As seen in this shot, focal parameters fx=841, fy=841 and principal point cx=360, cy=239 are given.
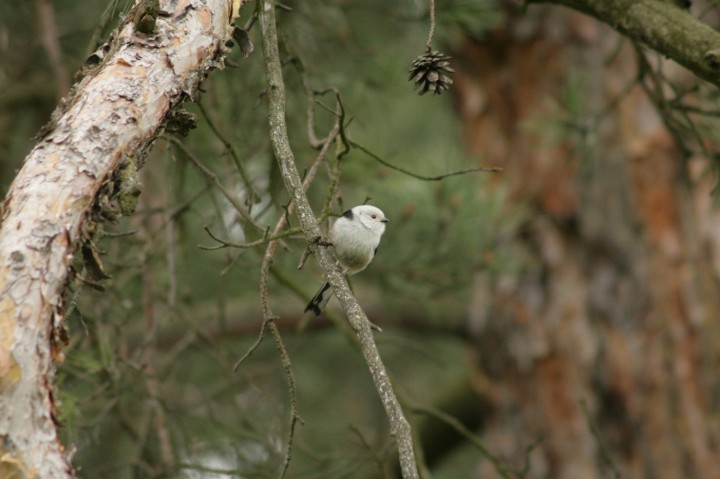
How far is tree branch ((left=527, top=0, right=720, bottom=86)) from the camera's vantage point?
1989 mm

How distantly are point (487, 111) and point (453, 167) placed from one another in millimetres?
1009

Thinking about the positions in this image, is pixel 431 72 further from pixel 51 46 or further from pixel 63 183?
pixel 51 46

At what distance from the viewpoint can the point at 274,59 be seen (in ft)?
6.12

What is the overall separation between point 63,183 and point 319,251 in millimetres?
509

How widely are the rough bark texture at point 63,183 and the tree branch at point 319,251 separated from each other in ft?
0.38

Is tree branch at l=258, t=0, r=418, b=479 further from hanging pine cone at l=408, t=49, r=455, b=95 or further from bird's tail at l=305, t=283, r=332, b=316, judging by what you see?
bird's tail at l=305, t=283, r=332, b=316

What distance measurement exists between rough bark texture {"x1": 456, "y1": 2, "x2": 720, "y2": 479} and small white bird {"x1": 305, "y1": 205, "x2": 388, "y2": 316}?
1.68 m

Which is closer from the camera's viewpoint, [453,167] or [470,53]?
[453,167]

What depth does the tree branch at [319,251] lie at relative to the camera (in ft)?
4.93

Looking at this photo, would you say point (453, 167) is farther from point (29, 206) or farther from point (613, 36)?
point (29, 206)

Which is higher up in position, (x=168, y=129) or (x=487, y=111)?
(x=487, y=111)

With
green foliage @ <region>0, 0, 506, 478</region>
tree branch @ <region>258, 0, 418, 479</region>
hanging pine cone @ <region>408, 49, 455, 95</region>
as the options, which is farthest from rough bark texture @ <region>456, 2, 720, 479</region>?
tree branch @ <region>258, 0, 418, 479</region>

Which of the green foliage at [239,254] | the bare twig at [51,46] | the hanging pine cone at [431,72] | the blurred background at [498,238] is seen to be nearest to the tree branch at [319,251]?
the hanging pine cone at [431,72]

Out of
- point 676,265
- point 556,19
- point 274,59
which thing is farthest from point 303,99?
point 676,265
